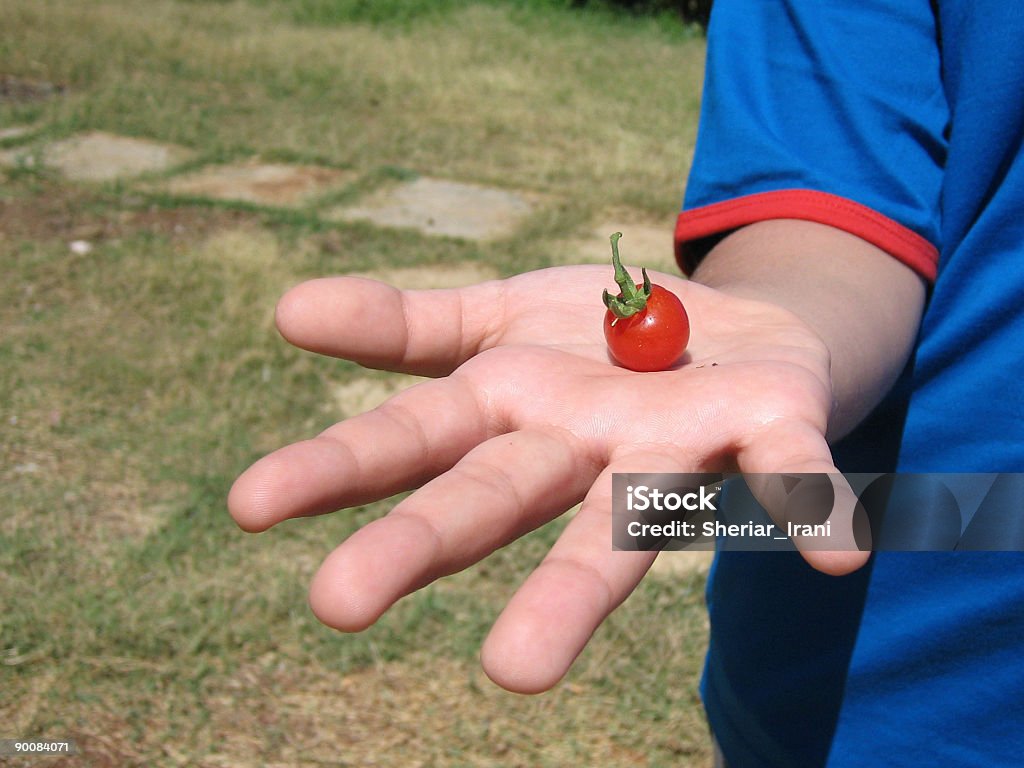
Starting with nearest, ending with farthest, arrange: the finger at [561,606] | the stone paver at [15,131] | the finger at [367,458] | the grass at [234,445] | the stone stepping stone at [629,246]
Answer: the finger at [561,606] < the finger at [367,458] < the grass at [234,445] < the stone stepping stone at [629,246] < the stone paver at [15,131]

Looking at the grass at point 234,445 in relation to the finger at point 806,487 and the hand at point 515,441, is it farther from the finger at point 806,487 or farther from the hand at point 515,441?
the finger at point 806,487

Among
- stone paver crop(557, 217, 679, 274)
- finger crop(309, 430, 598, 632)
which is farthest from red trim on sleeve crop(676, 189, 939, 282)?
stone paver crop(557, 217, 679, 274)

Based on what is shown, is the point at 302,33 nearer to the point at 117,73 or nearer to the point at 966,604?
the point at 117,73

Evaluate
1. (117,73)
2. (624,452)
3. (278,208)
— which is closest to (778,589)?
(624,452)

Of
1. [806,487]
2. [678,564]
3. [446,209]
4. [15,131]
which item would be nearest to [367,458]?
[806,487]

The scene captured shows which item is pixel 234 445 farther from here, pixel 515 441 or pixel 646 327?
pixel 515 441

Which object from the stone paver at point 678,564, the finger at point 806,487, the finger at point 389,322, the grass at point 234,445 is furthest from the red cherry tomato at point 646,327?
the stone paver at point 678,564
